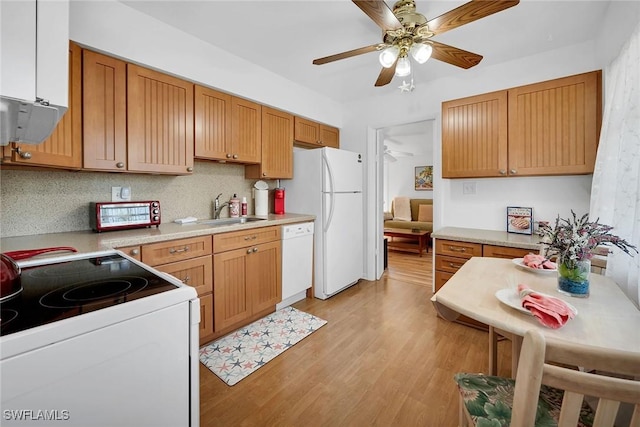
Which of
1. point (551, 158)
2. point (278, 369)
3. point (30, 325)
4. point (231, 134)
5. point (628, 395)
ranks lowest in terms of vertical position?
point (278, 369)

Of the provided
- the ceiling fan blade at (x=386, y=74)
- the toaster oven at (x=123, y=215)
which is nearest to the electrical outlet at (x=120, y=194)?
the toaster oven at (x=123, y=215)

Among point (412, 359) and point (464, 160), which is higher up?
point (464, 160)

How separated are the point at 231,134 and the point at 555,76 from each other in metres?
2.93

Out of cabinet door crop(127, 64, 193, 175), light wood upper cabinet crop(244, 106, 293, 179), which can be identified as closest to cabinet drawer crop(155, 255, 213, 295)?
cabinet door crop(127, 64, 193, 175)

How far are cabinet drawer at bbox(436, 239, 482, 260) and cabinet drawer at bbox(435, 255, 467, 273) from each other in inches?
1.5

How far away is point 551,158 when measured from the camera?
2.27 meters

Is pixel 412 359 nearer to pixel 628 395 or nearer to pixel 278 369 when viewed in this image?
pixel 278 369

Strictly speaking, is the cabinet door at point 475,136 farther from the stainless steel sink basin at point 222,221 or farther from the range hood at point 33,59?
the range hood at point 33,59

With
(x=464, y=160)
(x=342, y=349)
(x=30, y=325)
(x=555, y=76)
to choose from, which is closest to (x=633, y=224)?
(x=464, y=160)

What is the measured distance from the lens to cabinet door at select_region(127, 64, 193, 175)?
6.32ft

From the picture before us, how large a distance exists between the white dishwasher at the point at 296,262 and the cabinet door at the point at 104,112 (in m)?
1.46

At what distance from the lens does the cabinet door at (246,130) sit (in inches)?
100

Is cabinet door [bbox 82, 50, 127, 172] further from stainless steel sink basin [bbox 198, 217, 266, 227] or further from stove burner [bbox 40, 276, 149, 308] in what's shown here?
stove burner [bbox 40, 276, 149, 308]

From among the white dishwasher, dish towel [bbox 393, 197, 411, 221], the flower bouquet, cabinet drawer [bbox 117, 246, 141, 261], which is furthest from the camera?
dish towel [bbox 393, 197, 411, 221]
